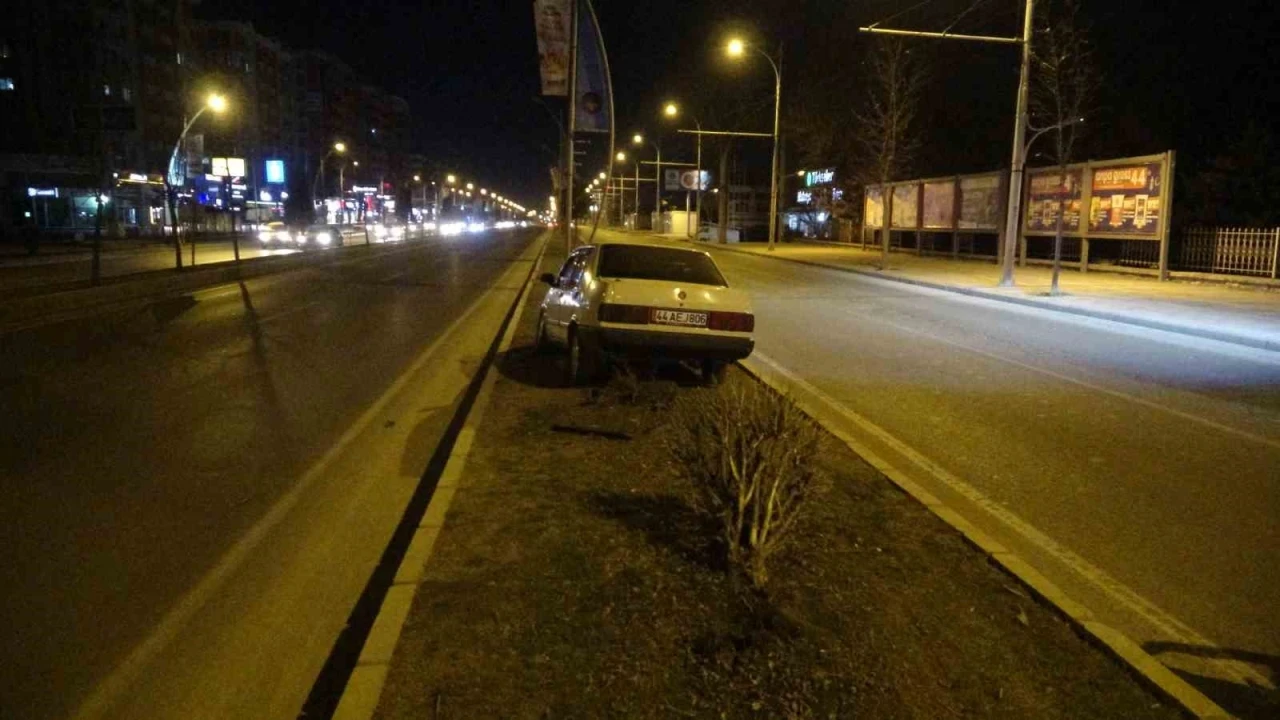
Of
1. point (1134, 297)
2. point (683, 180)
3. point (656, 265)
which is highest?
point (683, 180)

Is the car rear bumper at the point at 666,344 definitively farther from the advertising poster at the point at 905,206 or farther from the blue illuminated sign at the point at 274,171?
the blue illuminated sign at the point at 274,171

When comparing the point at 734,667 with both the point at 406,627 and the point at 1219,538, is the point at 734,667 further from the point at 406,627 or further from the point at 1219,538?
the point at 1219,538

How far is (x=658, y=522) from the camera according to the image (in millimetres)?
5746

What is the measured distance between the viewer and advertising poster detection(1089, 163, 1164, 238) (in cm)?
2670

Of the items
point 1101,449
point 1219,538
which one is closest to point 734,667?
point 1219,538

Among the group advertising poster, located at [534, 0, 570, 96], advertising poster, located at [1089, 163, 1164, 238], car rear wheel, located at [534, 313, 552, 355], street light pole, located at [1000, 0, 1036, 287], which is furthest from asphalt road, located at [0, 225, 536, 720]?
advertising poster, located at [1089, 163, 1164, 238]

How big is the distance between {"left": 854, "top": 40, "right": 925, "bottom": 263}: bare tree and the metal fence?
9.32 meters

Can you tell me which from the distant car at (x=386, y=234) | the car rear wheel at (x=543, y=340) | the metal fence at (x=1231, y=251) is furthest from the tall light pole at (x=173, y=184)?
the distant car at (x=386, y=234)

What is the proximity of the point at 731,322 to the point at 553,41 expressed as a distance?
9437mm

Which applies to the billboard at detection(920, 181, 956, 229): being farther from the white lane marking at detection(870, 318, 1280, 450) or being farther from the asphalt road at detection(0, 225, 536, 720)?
the asphalt road at detection(0, 225, 536, 720)

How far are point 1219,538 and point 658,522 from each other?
10.6 ft

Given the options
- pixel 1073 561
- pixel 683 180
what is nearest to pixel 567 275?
pixel 1073 561

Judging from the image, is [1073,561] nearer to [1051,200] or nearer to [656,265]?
[656,265]

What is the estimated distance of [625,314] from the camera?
9969 mm
